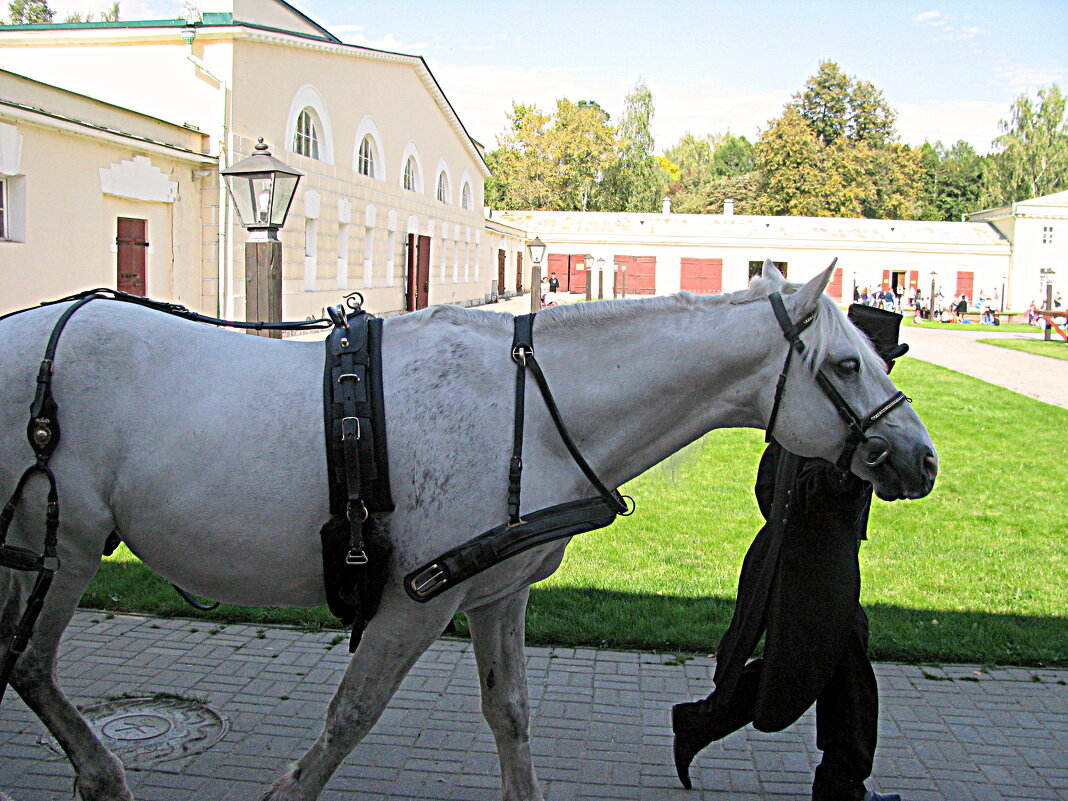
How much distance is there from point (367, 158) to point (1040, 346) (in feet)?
69.6

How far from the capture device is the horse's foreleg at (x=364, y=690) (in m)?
2.74

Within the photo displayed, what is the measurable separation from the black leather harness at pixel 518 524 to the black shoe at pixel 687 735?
118 cm

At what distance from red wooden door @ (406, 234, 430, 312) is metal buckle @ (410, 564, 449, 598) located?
89.4ft

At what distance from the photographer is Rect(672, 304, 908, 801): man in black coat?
10.8 feet

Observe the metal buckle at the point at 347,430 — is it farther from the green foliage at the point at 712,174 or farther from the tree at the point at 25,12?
the green foliage at the point at 712,174

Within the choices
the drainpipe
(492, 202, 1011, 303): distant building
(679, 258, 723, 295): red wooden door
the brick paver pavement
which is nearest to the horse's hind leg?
the brick paver pavement

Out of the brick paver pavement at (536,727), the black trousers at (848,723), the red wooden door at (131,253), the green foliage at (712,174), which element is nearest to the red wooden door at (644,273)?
the green foliage at (712,174)

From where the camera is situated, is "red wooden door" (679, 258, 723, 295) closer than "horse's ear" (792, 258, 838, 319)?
No

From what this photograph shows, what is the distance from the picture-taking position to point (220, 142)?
16.5 m

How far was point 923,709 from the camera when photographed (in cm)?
434

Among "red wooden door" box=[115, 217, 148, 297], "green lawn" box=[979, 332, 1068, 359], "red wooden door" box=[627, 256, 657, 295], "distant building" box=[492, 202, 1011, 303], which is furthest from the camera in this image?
"red wooden door" box=[627, 256, 657, 295]

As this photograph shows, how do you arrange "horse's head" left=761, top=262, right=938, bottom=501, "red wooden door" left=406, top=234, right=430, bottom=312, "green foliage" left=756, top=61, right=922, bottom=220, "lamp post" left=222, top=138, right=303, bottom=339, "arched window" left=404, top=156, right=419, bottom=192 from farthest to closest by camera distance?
"green foliage" left=756, top=61, right=922, bottom=220
"red wooden door" left=406, top=234, right=430, bottom=312
"arched window" left=404, top=156, right=419, bottom=192
"lamp post" left=222, top=138, right=303, bottom=339
"horse's head" left=761, top=262, right=938, bottom=501

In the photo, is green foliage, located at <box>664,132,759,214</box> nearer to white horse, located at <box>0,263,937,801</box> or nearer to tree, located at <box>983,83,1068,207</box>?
tree, located at <box>983,83,1068,207</box>

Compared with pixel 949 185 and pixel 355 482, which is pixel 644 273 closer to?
pixel 949 185
